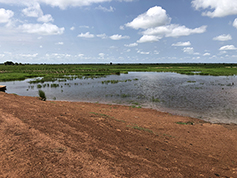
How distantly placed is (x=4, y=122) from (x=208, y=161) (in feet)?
33.2

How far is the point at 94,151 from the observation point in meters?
6.15

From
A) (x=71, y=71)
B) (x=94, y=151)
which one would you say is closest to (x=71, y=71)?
(x=71, y=71)

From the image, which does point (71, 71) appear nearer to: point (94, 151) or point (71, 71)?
point (71, 71)

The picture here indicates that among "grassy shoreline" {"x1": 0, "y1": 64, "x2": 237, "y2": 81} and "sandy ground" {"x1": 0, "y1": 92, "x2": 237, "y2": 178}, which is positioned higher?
"grassy shoreline" {"x1": 0, "y1": 64, "x2": 237, "y2": 81}

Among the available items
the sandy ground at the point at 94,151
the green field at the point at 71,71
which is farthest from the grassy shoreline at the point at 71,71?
the sandy ground at the point at 94,151

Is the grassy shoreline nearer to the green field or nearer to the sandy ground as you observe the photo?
the green field

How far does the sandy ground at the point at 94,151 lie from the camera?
5.09 m

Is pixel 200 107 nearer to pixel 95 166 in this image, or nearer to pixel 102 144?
pixel 102 144

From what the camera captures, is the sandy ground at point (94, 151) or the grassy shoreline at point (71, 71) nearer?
the sandy ground at point (94, 151)

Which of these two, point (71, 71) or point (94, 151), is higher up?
point (71, 71)

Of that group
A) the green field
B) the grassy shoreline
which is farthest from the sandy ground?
the grassy shoreline

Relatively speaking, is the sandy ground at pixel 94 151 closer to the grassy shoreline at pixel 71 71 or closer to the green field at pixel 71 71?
the green field at pixel 71 71

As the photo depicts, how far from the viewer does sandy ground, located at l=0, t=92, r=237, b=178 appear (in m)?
5.09

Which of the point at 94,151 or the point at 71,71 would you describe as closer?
the point at 94,151
